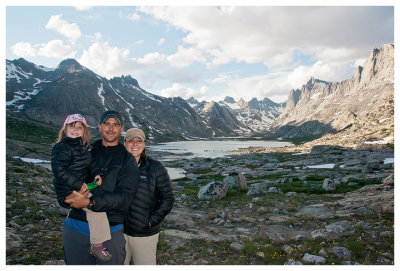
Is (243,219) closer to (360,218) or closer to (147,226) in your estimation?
(360,218)

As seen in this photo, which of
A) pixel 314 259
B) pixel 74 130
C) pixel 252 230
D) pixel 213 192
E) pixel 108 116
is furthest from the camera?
pixel 213 192

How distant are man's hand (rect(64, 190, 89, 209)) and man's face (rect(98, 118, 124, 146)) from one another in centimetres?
137

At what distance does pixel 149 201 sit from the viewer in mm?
5867

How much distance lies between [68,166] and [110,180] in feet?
3.19

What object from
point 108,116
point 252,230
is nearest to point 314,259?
point 252,230

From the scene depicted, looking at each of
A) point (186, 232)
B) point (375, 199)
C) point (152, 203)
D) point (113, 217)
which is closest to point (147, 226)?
point (152, 203)

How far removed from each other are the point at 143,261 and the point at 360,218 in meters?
12.8

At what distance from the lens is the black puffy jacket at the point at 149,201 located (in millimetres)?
5698

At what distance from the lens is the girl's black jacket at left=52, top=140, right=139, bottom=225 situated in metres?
4.80

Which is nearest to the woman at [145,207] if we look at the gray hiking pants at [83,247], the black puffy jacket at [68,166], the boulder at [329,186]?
the gray hiking pants at [83,247]

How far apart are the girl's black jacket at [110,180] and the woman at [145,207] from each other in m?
0.58

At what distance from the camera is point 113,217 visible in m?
5.08

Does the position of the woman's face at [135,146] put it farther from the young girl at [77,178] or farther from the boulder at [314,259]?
the boulder at [314,259]

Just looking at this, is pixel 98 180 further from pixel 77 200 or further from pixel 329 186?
pixel 329 186
